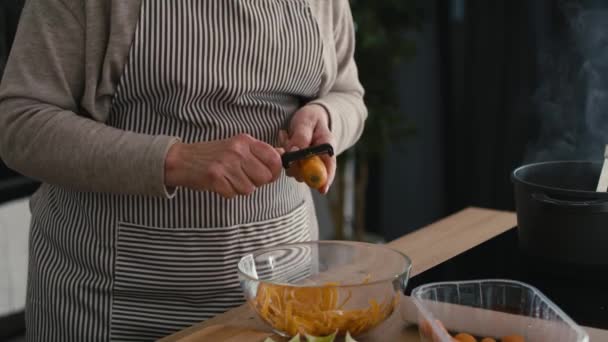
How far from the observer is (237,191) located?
123 cm

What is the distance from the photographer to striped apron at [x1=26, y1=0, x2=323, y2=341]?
53.6 inches

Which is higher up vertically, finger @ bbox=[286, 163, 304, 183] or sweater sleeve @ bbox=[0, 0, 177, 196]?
sweater sleeve @ bbox=[0, 0, 177, 196]

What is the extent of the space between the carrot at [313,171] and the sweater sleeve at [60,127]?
0.20m

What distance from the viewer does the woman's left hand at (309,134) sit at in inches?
52.4

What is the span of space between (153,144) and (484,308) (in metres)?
0.52

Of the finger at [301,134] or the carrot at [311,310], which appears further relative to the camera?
the finger at [301,134]

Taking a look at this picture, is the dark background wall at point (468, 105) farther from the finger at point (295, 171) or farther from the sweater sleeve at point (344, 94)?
the finger at point (295, 171)

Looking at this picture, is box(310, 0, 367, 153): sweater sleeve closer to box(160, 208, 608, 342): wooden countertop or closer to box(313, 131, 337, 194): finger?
box(313, 131, 337, 194): finger

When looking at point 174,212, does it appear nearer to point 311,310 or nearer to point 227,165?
point 227,165

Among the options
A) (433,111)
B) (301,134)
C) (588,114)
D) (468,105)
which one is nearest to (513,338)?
(301,134)

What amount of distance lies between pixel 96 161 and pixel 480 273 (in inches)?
23.2

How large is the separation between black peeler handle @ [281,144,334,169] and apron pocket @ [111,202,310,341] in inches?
9.3

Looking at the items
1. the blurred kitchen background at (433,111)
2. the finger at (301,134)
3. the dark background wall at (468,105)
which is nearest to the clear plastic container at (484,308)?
the finger at (301,134)

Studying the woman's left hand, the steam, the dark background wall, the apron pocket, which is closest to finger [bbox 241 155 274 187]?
the woman's left hand
